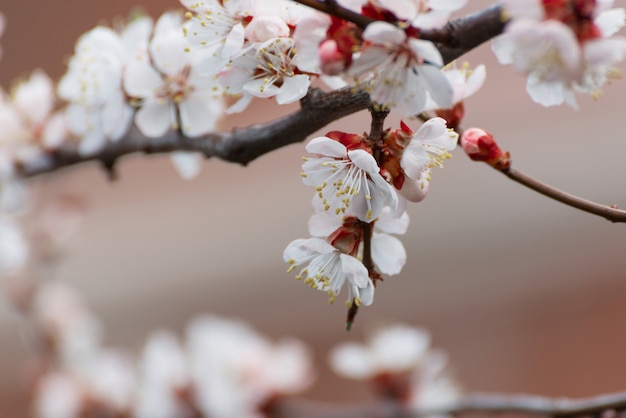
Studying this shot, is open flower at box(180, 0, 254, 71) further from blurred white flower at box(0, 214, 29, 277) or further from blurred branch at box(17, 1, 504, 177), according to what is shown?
blurred white flower at box(0, 214, 29, 277)

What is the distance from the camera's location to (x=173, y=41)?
504mm

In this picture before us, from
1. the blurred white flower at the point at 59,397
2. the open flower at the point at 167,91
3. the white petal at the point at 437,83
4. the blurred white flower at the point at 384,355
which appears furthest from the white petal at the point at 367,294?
the blurred white flower at the point at 59,397

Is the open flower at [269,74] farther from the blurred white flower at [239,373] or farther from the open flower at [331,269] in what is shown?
the blurred white flower at [239,373]

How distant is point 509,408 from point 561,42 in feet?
1.26

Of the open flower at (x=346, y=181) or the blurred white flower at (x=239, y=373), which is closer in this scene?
the open flower at (x=346, y=181)

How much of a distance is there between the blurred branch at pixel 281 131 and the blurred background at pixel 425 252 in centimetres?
130

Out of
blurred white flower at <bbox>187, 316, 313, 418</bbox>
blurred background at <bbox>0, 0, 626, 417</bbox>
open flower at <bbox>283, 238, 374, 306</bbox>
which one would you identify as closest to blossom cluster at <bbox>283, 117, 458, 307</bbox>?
open flower at <bbox>283, 238, 374, 306</bbox>

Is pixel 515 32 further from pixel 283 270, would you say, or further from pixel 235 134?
pixel 283 270

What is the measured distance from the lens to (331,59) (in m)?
0.32

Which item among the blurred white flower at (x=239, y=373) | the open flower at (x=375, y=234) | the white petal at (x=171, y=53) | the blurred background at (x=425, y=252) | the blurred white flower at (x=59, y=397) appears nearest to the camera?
the open flower at (x=375, y=234)

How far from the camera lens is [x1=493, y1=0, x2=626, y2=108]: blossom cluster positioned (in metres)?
0.28

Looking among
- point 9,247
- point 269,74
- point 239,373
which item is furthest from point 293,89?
point 239,373

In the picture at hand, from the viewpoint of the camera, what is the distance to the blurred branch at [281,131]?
0.33 metres

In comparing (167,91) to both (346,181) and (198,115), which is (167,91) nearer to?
(198,115)
